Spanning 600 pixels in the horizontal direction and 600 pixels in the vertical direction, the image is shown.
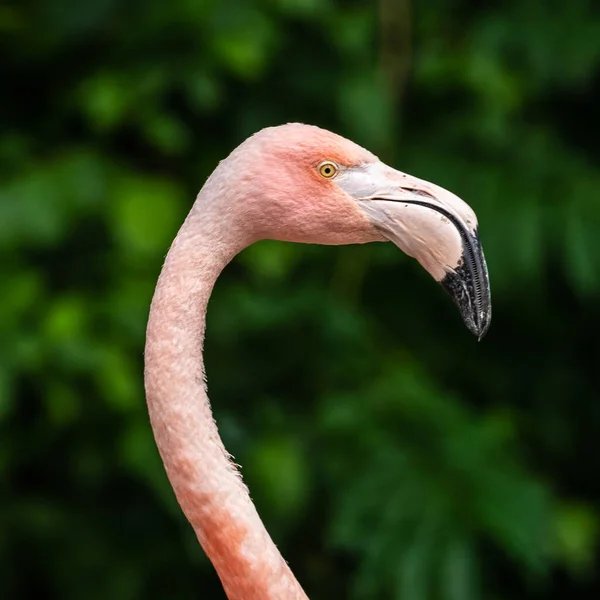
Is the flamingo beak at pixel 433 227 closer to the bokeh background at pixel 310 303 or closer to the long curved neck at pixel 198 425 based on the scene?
the long curved neck at pixel 198 425

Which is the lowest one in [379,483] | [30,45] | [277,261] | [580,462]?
[580,462]

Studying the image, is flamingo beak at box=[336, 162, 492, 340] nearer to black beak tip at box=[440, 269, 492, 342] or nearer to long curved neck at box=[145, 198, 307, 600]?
black beak tip at box=[440, 269, 492, 342]

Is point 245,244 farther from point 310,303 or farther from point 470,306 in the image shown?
point 310,303

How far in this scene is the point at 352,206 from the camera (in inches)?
45.3

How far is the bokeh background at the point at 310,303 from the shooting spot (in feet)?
8.04

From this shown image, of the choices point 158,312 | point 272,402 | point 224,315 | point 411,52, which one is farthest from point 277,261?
point 158,312

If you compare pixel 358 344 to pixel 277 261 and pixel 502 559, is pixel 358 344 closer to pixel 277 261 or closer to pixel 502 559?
pixel 277 261

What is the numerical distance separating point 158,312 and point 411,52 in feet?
Result: 6.95

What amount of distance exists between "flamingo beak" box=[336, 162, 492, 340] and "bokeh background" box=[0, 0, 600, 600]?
1.26 metres

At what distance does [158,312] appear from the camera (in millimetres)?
1069

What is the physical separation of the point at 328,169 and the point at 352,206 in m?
0.05

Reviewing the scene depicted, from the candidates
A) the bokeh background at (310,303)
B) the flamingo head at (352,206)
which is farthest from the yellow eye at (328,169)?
the bokeh background at (310,303)

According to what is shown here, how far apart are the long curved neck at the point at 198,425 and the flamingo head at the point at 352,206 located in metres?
0.07

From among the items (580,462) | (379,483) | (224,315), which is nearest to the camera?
(379,483)
